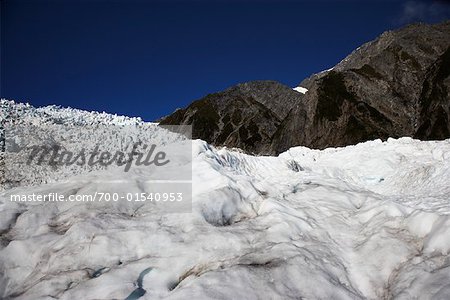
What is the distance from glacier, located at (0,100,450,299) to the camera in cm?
615

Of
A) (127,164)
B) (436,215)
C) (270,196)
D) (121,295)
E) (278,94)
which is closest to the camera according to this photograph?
(121,295)

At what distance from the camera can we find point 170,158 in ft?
39.3

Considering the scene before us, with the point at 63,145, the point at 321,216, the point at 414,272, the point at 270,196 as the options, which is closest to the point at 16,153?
the point at 63,145

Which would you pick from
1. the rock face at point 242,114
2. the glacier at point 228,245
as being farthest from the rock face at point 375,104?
the glacier at point 228,245

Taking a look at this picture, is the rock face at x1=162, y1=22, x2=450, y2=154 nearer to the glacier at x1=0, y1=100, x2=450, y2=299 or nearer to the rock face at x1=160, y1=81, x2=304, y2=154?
the rock face at x1=160, y1=81, x2=304, y2=154

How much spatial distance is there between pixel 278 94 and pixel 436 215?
87550mm

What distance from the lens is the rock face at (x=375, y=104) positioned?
57844 millimetres

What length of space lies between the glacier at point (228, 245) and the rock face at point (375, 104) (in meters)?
48.0

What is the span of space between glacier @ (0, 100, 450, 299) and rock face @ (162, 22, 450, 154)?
48.0 m

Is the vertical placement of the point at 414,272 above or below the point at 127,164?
below

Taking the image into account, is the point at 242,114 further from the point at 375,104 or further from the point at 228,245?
the point at 228,245

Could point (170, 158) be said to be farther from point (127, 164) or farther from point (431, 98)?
point (431, 98)

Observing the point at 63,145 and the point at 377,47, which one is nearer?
the point at 63,145

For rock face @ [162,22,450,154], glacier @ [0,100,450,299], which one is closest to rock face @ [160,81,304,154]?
rock face @ [162,22,450,154]
